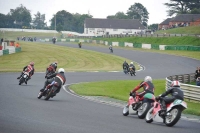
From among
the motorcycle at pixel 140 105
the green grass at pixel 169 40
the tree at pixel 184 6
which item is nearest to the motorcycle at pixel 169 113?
the motorcycle at pixel 140 105

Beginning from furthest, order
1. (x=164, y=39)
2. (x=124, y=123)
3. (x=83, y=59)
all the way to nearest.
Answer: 1. (x=164, y=39)
2. (x=83, y=59)
3. (x=124, y=123)

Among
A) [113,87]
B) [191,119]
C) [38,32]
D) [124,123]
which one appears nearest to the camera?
[124,123]

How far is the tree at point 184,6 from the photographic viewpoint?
149575 millimetres

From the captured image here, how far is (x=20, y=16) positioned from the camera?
178500 millimetres

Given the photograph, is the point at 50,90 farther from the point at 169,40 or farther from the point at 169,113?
the point at 169,40

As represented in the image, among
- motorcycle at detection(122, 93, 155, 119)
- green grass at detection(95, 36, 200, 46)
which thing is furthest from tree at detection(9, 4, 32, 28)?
motorcycle at detection(122, 93, 155, 119)

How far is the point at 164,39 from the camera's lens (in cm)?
8756

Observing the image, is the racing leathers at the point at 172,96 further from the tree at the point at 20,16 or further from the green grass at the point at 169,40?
the tree at the point at 20,16

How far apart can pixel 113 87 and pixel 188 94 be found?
22.7ft

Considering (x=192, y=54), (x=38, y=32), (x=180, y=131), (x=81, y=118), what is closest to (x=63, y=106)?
(x=81, y=118)

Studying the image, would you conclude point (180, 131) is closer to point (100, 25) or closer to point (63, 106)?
point (63, 106)

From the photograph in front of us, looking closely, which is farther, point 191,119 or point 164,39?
point 164,39

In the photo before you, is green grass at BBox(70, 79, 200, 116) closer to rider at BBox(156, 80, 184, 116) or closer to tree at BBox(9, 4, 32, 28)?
rider at BBox(156, 80, 184, 116)

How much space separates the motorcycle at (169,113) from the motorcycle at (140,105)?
29 centimetres
